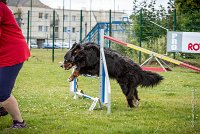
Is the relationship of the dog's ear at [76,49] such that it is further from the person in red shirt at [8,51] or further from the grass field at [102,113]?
the person in red shirt at [8,51]

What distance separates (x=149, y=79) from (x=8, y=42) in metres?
3.43

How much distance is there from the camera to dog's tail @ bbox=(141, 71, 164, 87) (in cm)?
847

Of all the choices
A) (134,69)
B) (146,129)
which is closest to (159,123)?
(146,129)

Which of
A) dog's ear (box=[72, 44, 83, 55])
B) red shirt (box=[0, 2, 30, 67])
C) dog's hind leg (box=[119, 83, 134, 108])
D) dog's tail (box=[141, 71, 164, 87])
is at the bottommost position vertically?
dog's hind leg (box=[119, 83, 134, 108])

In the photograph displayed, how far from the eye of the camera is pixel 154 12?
23953mm

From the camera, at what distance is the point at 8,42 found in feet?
18.9

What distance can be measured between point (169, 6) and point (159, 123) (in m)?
18.4

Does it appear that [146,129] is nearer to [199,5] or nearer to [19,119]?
[19,119]

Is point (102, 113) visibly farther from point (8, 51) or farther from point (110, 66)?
point (8, 51)

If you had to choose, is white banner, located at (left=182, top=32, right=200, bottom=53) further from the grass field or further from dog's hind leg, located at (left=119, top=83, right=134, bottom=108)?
dog's hind leg, located at (left=119, top=83, right=134, bottom=108)

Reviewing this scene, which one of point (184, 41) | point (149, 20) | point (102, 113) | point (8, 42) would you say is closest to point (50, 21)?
point (149, 20)

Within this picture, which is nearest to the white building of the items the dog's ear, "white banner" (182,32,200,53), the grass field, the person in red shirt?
"white banner" (182,32,200,53)

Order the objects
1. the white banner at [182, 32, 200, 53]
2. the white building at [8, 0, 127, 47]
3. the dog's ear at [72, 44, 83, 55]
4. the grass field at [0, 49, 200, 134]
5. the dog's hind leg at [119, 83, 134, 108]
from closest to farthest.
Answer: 1. the grass field at [0, 49, 200, 134]
2. the dog's ear at [72, 44, 83, 55]
3. the dog's hind leg at [119, 83, 134, 108]
4. the white banner at [182, 32, 200, 53]
5. the white building at [8, 0, 127, 47]

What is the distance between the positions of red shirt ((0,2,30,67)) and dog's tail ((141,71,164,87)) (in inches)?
125
